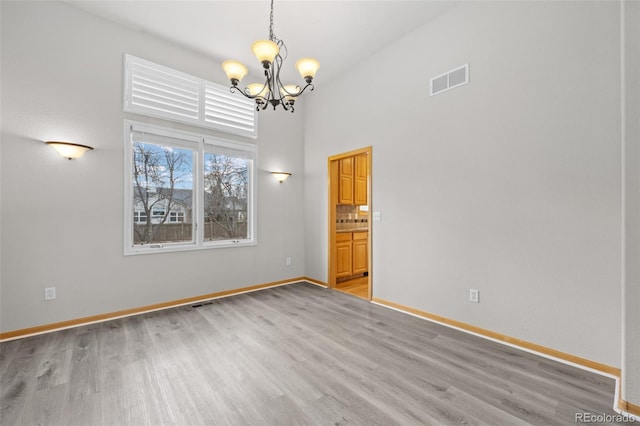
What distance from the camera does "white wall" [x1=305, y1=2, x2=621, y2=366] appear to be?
2174 mm

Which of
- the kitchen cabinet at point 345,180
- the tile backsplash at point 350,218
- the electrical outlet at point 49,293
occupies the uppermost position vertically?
the kitchen cabinet at point 345,180

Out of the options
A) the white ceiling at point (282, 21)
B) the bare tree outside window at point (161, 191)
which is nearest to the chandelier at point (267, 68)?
the white ceiling at point (282, 21)

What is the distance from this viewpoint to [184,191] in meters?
3.90

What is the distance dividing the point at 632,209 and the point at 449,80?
81.4 inches

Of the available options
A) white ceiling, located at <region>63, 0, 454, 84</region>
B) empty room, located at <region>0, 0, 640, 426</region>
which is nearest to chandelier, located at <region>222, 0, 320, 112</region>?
empty room, located at <region>0, 0, 640, 426</region>

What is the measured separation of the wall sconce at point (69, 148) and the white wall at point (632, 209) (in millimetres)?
4698

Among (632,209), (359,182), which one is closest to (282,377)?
(632,209)

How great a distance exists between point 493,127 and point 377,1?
184 centimetres

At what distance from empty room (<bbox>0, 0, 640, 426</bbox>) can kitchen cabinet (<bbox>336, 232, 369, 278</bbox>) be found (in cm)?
28

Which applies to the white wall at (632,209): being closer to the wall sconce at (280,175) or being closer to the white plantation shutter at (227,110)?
the wall sconce at (280,175)

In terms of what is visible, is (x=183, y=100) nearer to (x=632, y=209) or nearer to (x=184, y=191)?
(x=184, y=191)

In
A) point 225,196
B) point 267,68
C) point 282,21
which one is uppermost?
point 282,21

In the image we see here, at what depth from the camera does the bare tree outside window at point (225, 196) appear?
4.15m

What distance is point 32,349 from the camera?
8.25ft
